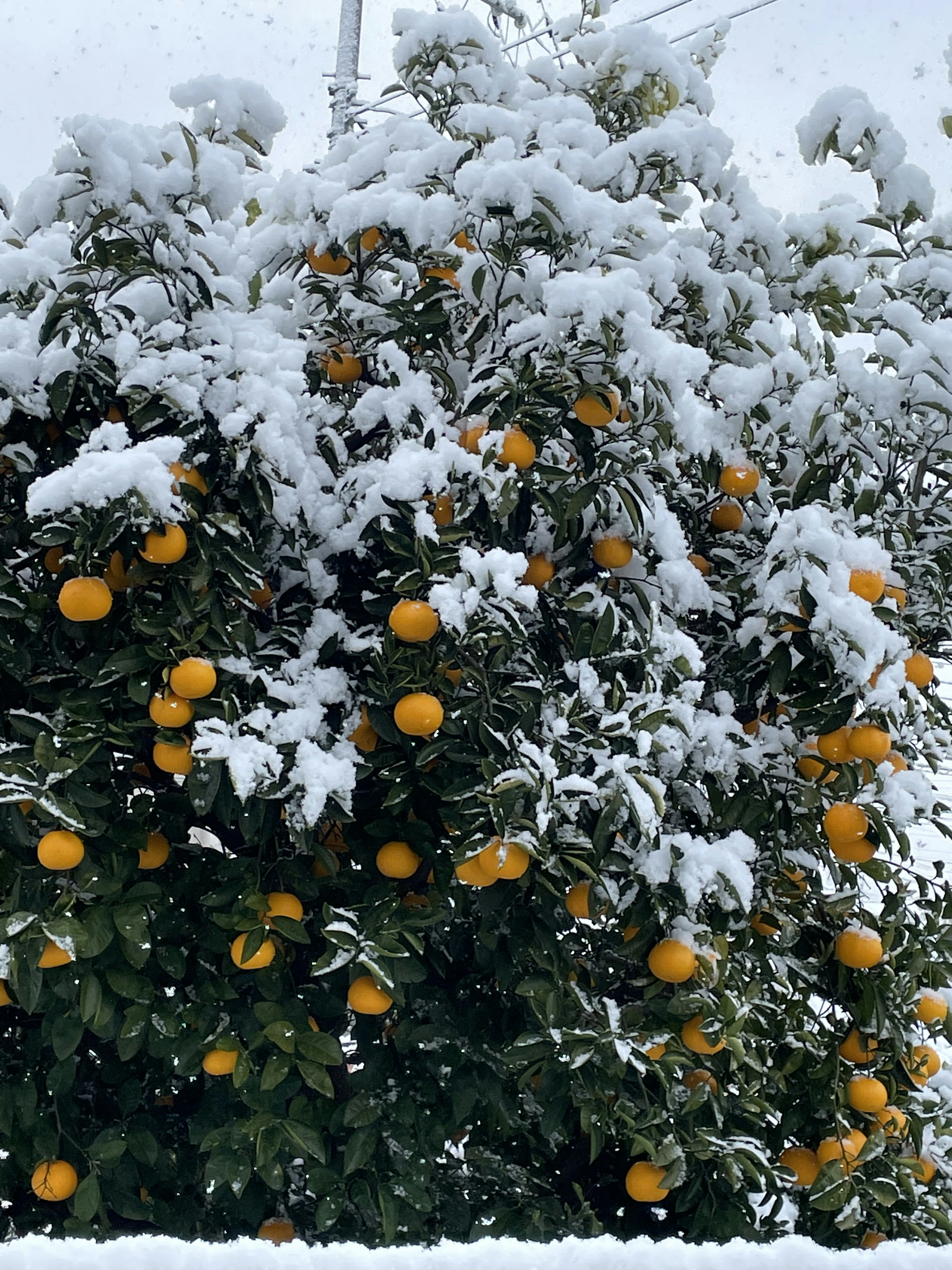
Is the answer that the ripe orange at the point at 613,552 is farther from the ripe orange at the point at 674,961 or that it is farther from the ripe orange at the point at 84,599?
the ripe orange at the point at 84,599

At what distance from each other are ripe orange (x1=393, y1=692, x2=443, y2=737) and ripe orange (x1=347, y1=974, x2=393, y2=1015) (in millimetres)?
371

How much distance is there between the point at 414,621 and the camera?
144cm

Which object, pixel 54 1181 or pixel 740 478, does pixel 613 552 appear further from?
pixel 54 1181

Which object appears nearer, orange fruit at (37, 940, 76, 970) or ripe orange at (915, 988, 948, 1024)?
orange fruit at (37, 940, 76, 970)

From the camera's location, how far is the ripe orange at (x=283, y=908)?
62.1 inches

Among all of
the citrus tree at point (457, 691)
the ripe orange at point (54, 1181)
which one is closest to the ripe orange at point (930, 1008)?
the citrus tree at point (457, 691)

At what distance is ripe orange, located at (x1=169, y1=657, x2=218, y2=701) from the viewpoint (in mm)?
1455

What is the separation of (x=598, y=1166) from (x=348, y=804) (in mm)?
974

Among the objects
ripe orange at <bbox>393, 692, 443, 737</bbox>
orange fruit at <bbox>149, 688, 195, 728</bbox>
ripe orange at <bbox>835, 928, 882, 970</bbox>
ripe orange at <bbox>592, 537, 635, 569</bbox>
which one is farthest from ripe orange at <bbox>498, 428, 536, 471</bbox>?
ripe orange at <bbox>835, 928, 882, 970</bbox>

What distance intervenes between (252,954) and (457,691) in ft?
1.56

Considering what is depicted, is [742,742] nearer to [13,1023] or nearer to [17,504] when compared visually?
[17,504]

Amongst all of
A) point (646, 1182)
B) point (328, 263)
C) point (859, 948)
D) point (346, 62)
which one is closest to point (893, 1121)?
point (859, 948)

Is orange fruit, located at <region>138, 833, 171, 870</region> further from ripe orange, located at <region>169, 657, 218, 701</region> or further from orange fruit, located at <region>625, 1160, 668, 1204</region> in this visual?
orange fruit, located at <region>625, 1160, 668, 1204</region>

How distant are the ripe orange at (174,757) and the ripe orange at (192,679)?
73mm
